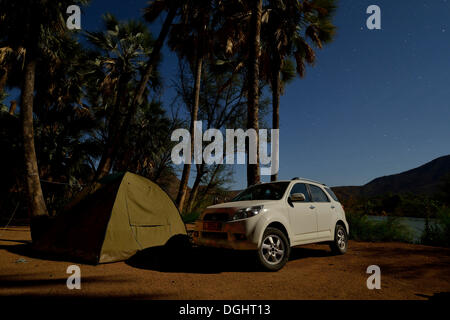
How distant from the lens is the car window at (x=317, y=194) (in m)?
6.38

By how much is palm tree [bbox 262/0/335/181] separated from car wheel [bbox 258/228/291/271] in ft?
27.3

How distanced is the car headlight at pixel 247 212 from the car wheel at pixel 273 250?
0.39 m

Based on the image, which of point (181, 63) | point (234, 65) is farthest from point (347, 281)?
point (181, 63)

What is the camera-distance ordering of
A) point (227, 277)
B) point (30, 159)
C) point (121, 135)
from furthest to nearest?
point (121, 135), point (30, 159), point (227, 277)

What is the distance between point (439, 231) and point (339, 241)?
4522 millimetres

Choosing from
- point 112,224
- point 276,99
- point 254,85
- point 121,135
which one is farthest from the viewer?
point 276,99

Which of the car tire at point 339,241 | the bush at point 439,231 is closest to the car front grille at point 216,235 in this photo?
the car tire at point 339,241

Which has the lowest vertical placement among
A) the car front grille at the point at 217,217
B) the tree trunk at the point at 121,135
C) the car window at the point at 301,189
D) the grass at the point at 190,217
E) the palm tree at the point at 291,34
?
the grass at the point at 190,217

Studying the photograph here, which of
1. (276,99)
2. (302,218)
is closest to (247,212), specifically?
(302,218)

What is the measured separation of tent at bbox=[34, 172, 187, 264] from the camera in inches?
225

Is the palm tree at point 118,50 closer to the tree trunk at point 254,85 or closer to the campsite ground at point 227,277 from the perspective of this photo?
the tree trunk at point 254,85

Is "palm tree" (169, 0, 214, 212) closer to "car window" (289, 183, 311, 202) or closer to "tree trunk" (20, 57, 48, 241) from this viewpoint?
"tree trunk" (20, 57, 48, 241)

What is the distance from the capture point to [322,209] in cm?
624

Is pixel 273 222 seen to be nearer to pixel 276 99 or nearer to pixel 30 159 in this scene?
pixel 30 159
